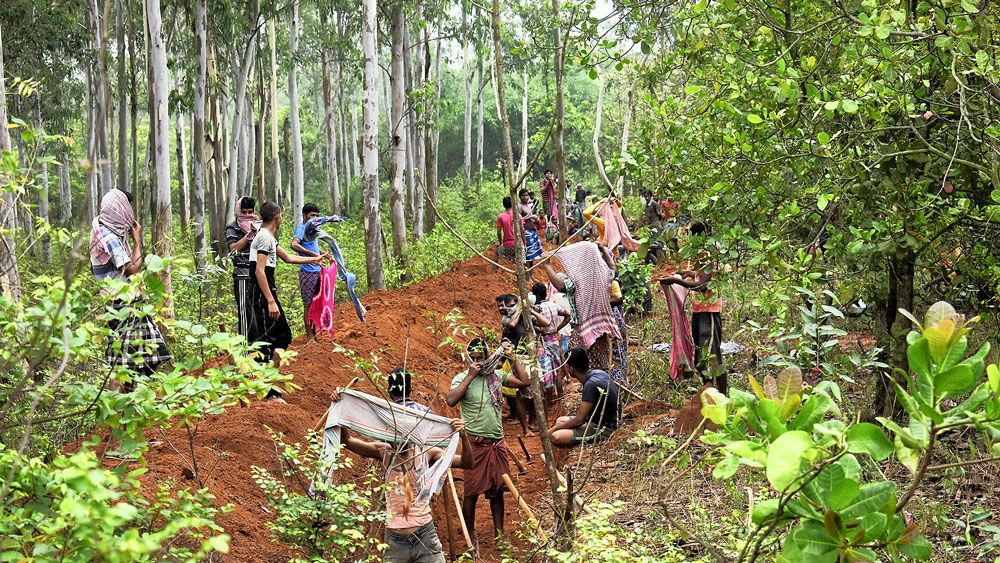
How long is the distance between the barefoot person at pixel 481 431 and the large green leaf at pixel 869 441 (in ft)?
12.9

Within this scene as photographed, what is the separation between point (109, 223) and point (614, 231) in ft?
21.0

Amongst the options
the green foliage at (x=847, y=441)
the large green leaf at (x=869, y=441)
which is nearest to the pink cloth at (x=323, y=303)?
the green foliage at (x=847, y=441)

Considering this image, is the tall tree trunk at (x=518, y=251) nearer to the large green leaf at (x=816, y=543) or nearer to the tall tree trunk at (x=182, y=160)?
the large green leaf at (x=816, y=543)

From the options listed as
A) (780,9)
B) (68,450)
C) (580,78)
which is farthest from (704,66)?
(580,78)

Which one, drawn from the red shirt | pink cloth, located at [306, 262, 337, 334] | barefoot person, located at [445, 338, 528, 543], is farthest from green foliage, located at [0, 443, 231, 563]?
the red shirt

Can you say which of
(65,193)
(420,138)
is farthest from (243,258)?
(65,193)

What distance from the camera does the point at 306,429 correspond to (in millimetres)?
7262

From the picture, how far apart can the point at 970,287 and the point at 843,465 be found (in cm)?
419

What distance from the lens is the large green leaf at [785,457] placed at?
6.59 feet

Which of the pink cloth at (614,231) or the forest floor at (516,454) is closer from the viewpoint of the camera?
the forest floor at (516,454)

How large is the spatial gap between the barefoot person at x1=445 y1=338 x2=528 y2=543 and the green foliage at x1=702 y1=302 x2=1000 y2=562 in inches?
146

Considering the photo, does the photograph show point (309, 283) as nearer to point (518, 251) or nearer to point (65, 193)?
point (518, 251)

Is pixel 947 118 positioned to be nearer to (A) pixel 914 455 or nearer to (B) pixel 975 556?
(B) pixel 975 556

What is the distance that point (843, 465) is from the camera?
236 cm
